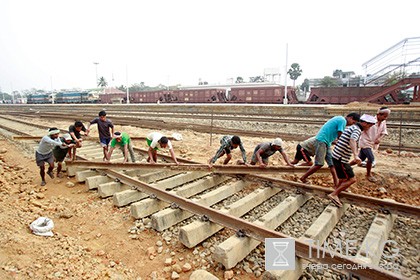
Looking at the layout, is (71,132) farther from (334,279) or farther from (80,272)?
(334,279)

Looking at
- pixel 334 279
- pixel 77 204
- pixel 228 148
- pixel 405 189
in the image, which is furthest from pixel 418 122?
pixel 77 204

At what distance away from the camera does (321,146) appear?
191 inches

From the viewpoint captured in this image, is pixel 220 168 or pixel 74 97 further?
pixel 74 97

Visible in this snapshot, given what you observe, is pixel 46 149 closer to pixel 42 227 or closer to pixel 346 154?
pixel 42 227

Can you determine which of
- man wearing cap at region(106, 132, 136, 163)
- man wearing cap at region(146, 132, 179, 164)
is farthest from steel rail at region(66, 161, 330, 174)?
man wearing cap at region(106, 132, 136, 163)

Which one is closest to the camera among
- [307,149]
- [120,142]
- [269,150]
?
[307,149]

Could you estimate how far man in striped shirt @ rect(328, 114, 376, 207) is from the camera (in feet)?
13.9

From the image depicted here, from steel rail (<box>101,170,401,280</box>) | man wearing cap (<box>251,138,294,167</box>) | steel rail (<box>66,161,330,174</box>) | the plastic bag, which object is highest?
man wearing cap (<box>251,138,294,167</box>)

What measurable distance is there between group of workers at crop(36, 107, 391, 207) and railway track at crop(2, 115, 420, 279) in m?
0.39

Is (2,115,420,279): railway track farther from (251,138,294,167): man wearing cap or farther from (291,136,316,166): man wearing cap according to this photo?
(291,136,316,166): man wearing cap

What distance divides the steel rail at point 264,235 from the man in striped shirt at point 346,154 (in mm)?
1679

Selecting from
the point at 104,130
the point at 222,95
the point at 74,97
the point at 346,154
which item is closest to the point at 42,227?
the point at 104,130

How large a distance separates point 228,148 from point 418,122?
1252cm

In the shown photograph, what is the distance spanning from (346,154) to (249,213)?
6.54 ft
